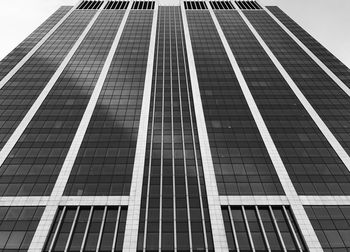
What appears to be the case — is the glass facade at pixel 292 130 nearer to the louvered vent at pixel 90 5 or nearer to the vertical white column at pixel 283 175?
the vertical white column at pixel 283 175

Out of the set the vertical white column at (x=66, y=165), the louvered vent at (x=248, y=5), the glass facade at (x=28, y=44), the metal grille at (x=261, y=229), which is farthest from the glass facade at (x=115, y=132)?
the louvered vent at (x=248, y=5)

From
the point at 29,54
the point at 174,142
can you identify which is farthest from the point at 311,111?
the point at 29,54

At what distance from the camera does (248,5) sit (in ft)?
360

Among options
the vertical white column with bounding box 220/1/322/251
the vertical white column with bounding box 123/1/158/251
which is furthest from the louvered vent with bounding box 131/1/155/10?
the vertical white column with bounding box 220/1/322/251

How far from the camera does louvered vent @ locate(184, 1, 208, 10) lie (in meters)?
109

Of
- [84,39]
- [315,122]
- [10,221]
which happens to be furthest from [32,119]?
[315,122]

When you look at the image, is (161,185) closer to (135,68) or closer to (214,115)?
(214,115)

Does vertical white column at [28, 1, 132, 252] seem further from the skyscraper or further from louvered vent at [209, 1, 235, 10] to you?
louvered vent at [209, 1, 235, 10]

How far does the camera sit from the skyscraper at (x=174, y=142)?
1649 inches

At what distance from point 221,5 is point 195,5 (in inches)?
386

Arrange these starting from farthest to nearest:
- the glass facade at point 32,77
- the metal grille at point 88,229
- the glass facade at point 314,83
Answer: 1. the glass facade at point 32,77
2. the glass facade at point 314,83
3. the metal grille at point 88,229

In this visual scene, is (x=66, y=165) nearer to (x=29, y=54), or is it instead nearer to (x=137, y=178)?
(x=137, y=178)

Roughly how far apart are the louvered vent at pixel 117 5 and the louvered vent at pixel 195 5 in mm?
22737

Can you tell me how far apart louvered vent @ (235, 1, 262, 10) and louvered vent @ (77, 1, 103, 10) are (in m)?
52.4
